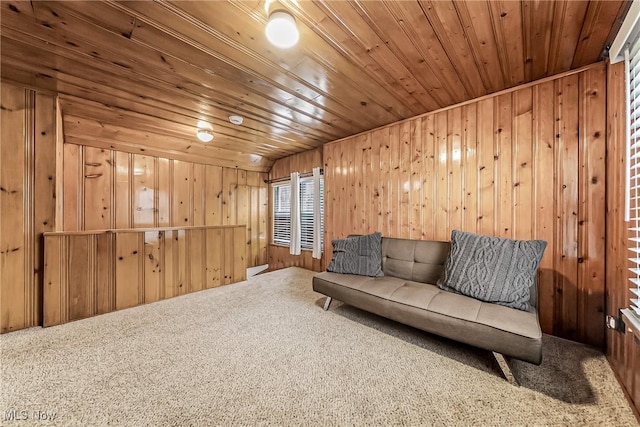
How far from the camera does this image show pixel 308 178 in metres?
4.43

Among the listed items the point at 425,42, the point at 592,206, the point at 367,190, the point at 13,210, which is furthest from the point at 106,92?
the point at 592,206

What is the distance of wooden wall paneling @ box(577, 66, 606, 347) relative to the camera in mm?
1888

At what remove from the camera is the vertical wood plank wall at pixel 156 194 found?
3.27m

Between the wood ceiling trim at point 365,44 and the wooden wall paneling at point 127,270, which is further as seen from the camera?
the wooden wall paneling at point 127,270

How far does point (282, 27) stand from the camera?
4.34 ft

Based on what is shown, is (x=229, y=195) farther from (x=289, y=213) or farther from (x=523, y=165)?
(x=523, y=165)

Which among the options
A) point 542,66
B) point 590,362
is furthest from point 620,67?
point 590,362

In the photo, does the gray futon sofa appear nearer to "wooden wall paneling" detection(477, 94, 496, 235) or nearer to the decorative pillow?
the decorative pillow

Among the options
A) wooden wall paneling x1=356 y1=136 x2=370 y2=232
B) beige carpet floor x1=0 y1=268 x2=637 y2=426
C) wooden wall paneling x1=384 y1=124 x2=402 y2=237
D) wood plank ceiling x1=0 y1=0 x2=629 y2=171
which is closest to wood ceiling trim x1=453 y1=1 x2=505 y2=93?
wood plank ceiling x1=0 y1=0 x2=629 y2=171

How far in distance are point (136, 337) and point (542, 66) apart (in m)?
4.09

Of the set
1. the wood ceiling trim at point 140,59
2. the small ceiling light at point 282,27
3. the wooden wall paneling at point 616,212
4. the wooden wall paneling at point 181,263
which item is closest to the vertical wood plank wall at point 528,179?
the wooden wall paneling at point 616,212

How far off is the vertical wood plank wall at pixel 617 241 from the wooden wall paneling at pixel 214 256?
13.1ft

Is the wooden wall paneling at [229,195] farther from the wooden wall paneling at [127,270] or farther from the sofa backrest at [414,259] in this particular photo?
the sofa backrest at [414,259]

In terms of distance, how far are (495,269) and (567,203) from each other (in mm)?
909
